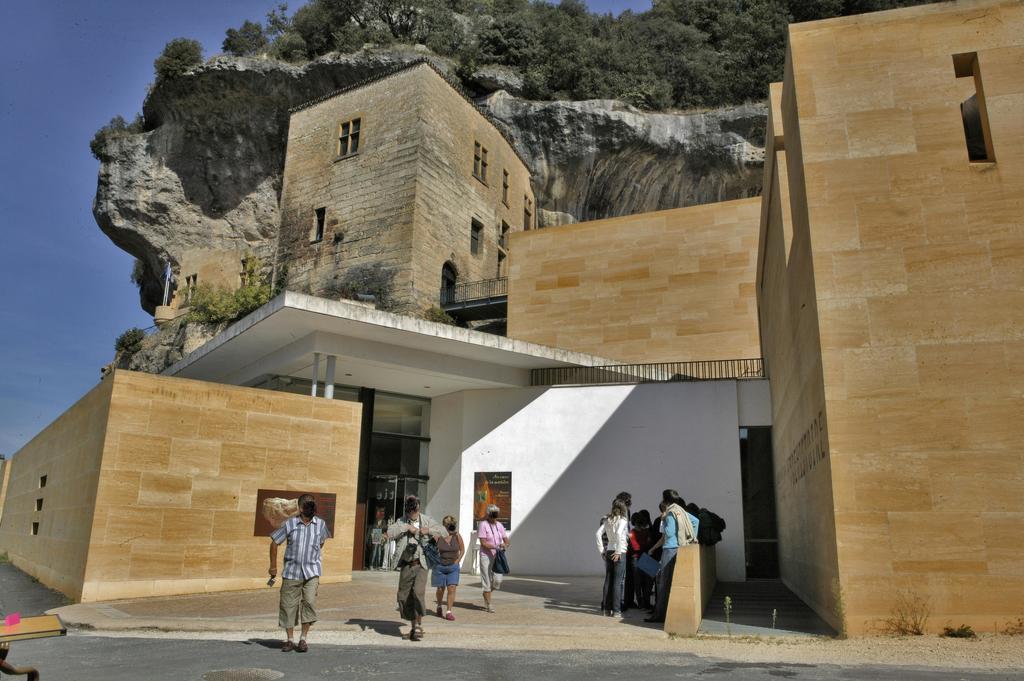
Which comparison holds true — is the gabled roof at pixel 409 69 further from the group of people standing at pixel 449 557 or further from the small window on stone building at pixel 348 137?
the group of people standing at pixel 449 557

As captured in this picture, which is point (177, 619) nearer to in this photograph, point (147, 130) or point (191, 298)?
point (191, 298)

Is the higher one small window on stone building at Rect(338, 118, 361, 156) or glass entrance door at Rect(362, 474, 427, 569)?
small window on stone building at Rect(338, 118, 361, 156)

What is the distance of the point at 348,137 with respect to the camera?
110 feet

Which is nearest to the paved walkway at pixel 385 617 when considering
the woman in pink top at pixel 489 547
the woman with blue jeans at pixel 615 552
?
the woman with blue jeans at pixel 615 552

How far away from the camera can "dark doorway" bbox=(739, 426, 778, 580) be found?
16.8 m

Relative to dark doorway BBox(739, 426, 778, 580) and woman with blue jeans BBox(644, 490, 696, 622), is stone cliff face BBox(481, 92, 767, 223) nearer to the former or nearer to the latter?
dark doorway BBox(739, 426, 778, 580)

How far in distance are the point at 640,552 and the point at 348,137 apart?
27.6 m

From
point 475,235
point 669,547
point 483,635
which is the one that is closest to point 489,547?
point 483,635

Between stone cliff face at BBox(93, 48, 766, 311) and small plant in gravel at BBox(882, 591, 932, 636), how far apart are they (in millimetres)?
28074

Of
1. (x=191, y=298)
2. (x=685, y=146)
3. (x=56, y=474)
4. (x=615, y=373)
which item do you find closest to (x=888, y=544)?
(x=615, y=373)

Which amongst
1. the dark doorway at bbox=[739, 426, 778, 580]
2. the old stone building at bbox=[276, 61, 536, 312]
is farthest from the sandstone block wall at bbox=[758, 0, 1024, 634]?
the old stone building at bbox=[276, 61, 536, 312]

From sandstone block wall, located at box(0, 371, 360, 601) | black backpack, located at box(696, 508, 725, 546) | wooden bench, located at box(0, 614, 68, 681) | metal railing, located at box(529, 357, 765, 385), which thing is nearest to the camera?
wooden bench, located at box(0, 614, 68, 681)

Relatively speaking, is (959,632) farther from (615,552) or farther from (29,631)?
(29,631)

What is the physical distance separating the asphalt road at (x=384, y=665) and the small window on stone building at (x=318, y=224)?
88.9ft
